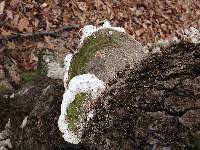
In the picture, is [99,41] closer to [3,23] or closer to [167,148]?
[167,148]

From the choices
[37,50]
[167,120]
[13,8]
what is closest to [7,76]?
[37,50]

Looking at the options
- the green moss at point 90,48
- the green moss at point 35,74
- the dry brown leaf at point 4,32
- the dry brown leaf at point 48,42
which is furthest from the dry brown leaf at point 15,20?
the green moss at point 90,48

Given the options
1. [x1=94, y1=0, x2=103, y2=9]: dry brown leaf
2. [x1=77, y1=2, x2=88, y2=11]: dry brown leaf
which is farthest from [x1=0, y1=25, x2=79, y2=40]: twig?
[x1=94, y1=0, x2=103, y2=9]: dry brown leaf

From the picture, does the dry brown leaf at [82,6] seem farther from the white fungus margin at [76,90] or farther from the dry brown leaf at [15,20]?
the white fungus margin at [76,90]

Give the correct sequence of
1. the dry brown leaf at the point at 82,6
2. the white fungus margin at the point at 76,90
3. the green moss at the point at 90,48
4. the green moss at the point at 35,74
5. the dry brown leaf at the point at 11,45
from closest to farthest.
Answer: the white fungus margin at the point at 76,90, the green moss at the point at 90,48, the green moss at the point at 35,74, the dry brown leaf at the point at 11,45, the dry brown leaf at the point at 82,6

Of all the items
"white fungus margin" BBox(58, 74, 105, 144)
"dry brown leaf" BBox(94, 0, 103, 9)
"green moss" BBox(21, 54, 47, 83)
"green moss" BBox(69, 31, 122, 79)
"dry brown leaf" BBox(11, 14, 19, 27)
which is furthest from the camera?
"dry brown leaf" BBox(94, 0, 103, 9)

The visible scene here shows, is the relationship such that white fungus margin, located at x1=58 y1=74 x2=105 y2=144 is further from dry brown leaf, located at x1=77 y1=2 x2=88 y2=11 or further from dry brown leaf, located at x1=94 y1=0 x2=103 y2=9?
dry brown leaf, located at x1=94 y1=0 x2=103 y2=9

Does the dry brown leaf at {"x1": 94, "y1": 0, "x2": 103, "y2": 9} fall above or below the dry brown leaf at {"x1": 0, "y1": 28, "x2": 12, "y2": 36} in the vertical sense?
above
